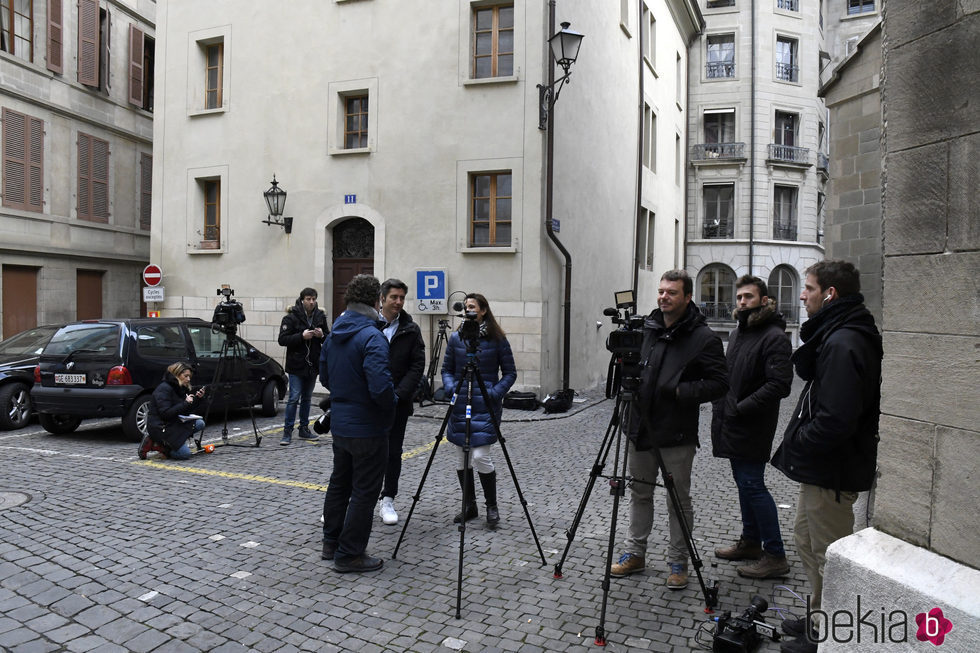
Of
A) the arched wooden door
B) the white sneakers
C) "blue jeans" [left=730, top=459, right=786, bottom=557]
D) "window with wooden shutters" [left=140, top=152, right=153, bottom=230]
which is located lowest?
the white sneakers

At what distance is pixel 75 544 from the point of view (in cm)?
498


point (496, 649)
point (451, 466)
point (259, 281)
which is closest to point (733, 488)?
point (451, 466)

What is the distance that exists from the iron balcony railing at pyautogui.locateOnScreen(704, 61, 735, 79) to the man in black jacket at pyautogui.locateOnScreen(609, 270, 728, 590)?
30.1 metres

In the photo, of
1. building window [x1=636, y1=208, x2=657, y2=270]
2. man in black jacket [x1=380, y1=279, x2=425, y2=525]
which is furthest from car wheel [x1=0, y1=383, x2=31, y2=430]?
building window [x1=636, y1=208, x2=657, y2=270]

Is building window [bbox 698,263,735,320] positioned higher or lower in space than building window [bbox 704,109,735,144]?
lower

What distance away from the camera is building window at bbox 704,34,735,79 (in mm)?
31188

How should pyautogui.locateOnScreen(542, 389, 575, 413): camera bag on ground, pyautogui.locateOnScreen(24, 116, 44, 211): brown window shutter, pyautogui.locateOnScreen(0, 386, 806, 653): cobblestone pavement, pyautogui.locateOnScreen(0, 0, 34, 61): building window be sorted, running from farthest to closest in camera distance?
pyautogui.locateOnScreen(24, 116, 44, 211): brown window shutter → pyautogui.locateOnScreen(0, 0, 34, 61): building window → pyautogui.locateOnScreen(542, 389, 575, 413): camera bag on ground → pyautogui.locateOnScreen(0, 386, 806, 653): cobblestone pavement

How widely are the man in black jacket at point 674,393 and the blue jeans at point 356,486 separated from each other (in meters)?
1.58

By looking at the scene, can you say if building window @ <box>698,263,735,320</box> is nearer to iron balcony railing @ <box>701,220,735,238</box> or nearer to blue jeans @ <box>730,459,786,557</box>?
iron balcony railing @ <box>701,220,735,238</box>

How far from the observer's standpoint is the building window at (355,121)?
14930 mm

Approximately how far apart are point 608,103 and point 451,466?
11834 mm

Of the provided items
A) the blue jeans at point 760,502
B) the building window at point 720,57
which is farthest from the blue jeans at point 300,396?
the building window at point 720,57

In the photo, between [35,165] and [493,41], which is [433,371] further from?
[35,165]

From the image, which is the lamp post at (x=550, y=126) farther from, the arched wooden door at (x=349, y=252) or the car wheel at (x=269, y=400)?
the car wheel at (x=269, y=400)
